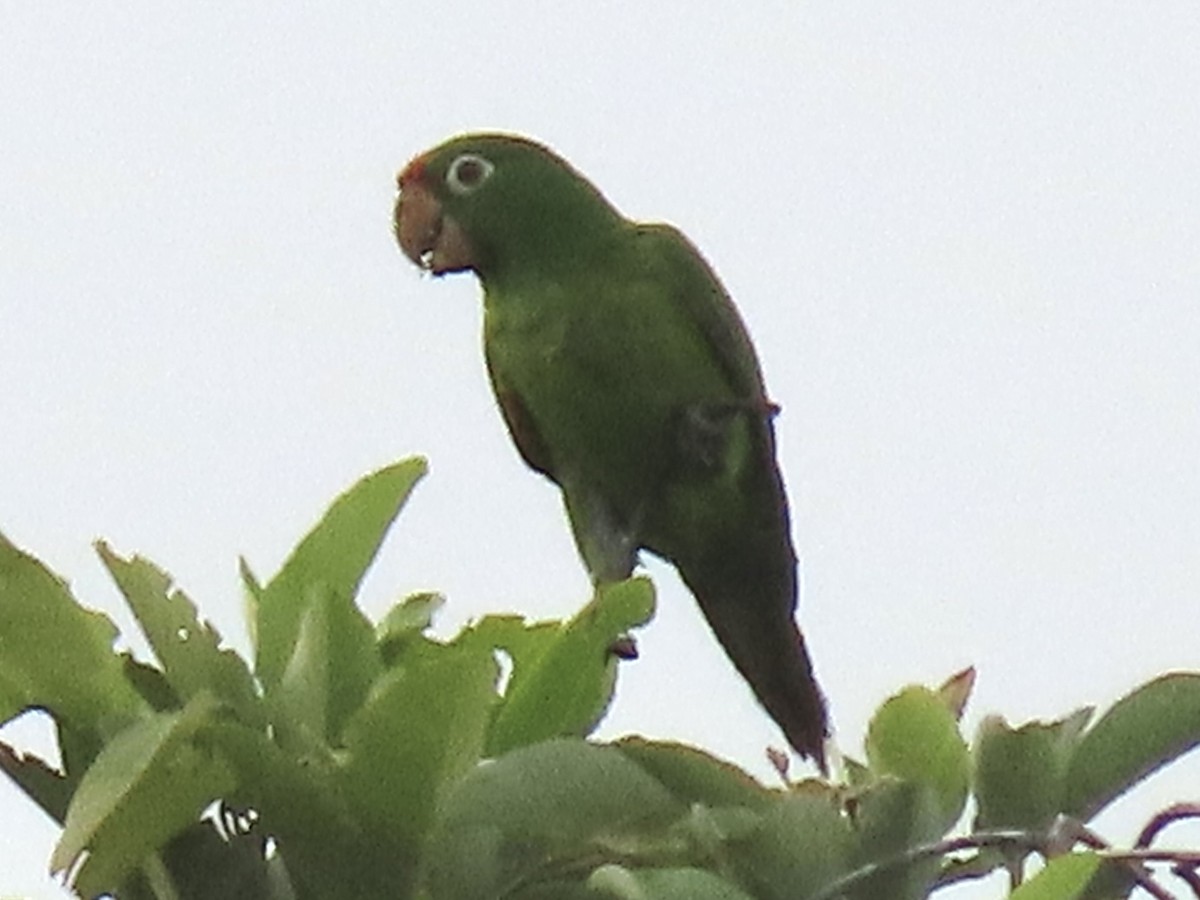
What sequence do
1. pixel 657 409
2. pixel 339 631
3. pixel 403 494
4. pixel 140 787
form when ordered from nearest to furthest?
pixel 140 787 → pixel 339 631 → pixel 403 494 → pixel 657 409

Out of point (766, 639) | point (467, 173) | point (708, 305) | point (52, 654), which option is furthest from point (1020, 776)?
point (467, 173)

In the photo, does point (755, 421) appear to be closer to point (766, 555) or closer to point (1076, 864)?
point (766, 555)

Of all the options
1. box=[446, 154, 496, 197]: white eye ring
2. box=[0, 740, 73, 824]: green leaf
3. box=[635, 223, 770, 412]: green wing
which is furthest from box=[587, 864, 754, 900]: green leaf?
box=[446, 154, 496, 197]: white eye ring

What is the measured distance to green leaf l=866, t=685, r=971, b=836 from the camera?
3.09 feet

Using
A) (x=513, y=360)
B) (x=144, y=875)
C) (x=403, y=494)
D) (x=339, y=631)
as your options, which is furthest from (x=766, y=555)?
(x=144, y=875)

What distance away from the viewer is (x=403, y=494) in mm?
1061

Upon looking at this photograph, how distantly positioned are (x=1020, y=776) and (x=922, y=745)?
0.19 ft

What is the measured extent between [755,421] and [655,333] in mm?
123

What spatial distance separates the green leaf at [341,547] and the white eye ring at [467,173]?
85 cm

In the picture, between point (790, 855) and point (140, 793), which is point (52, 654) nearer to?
point (140, 793)

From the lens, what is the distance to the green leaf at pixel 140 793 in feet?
2.51

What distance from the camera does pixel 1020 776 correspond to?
910 millimetres

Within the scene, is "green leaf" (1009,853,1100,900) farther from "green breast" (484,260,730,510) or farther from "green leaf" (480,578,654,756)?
"green breast" (484,260,730,510)

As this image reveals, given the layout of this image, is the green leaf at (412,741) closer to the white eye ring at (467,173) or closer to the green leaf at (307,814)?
the green leaf at (307,814)
